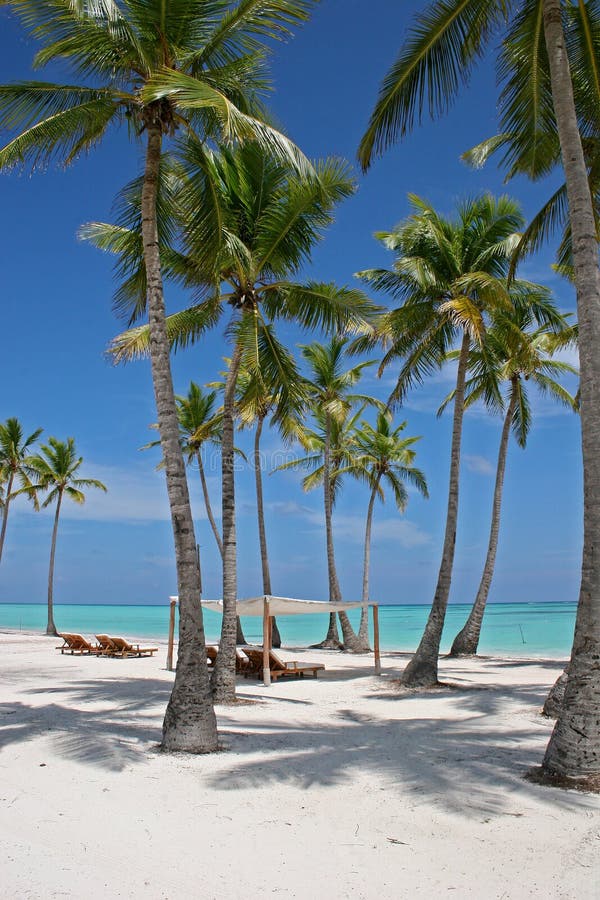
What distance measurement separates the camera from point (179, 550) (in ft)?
27.0

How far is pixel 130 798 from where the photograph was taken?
20.4ft

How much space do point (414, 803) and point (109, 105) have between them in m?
8.64

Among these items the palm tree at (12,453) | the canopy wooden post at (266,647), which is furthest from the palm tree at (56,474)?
the canopy wooden post at (266,647)

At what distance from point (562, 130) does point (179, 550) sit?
6229 mm

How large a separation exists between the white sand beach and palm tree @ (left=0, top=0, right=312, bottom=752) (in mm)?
1200

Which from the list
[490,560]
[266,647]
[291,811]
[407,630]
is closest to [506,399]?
[490,560]

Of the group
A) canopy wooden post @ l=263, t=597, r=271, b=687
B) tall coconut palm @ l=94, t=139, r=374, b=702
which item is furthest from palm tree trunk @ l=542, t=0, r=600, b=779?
canopy wooden post @ l=263, t=597, r=271, b=687

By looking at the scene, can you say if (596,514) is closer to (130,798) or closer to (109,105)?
(130,798)

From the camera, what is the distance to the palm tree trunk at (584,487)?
247 inches

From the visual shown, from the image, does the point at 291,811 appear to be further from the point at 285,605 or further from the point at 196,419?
the point at 196,419

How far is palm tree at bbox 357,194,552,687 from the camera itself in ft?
49.3

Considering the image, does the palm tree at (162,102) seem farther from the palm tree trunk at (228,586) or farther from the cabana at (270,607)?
the cabana at (270,607)

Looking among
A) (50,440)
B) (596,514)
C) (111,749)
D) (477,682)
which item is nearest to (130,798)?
(111,749)

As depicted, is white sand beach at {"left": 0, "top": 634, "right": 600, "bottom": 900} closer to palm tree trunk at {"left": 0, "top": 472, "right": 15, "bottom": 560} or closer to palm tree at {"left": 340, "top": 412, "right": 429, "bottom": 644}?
palm tree at {"left": 340, "top": 412, "right": 429, "bottom": 644}
